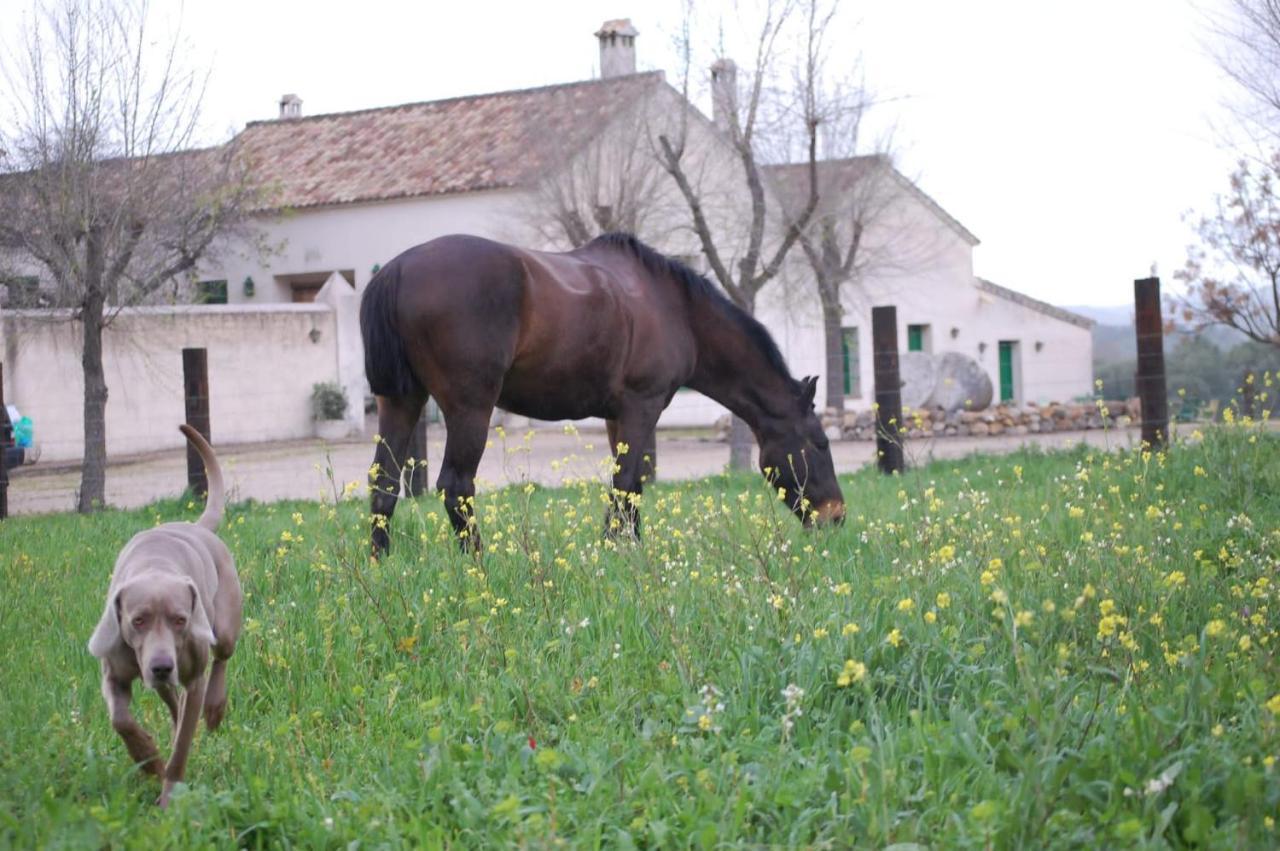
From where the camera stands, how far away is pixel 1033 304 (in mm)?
41031

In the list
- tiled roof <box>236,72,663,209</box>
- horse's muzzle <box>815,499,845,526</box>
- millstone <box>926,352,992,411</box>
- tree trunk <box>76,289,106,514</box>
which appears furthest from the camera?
tiled roof <box>236,72,663,209</box>

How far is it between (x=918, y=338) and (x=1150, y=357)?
26.0 metres

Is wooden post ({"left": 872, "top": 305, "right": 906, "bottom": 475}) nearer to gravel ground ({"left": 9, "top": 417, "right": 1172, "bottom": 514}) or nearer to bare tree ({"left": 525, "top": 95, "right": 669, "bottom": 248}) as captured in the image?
gravel ground ({"left": 9, "top": 417, "right": 1172, "bottom": 514})

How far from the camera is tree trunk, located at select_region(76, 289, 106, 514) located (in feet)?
44.7

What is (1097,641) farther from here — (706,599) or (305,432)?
(305,432)

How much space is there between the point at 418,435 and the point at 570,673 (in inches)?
327

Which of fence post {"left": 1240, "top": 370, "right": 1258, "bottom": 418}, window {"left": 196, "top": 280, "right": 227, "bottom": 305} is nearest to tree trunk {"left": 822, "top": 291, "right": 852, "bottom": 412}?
window {"left": 196, "top": 280, "right": 227, "bottom": 305}

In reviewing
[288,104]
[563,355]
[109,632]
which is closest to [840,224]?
[288,104]

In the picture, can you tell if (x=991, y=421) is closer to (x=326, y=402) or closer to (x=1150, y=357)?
(x=1150, y=357)

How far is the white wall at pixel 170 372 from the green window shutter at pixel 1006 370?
2135 cm

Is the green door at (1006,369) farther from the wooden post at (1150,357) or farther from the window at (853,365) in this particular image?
the wooden post at (1150,357)

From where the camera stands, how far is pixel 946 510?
8352mm

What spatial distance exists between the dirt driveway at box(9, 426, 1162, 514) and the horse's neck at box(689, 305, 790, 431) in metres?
3.30

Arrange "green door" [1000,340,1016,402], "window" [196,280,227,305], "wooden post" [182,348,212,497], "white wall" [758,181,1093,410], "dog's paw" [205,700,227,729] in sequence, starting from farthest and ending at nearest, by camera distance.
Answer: "green door" [1000,340,1016,402] → "white wall" [758,181,1093,410] → "window" [196,280,227,305] → "wooden post" [182,348,212,497] → "dog's paw" [205,700,227,729]
